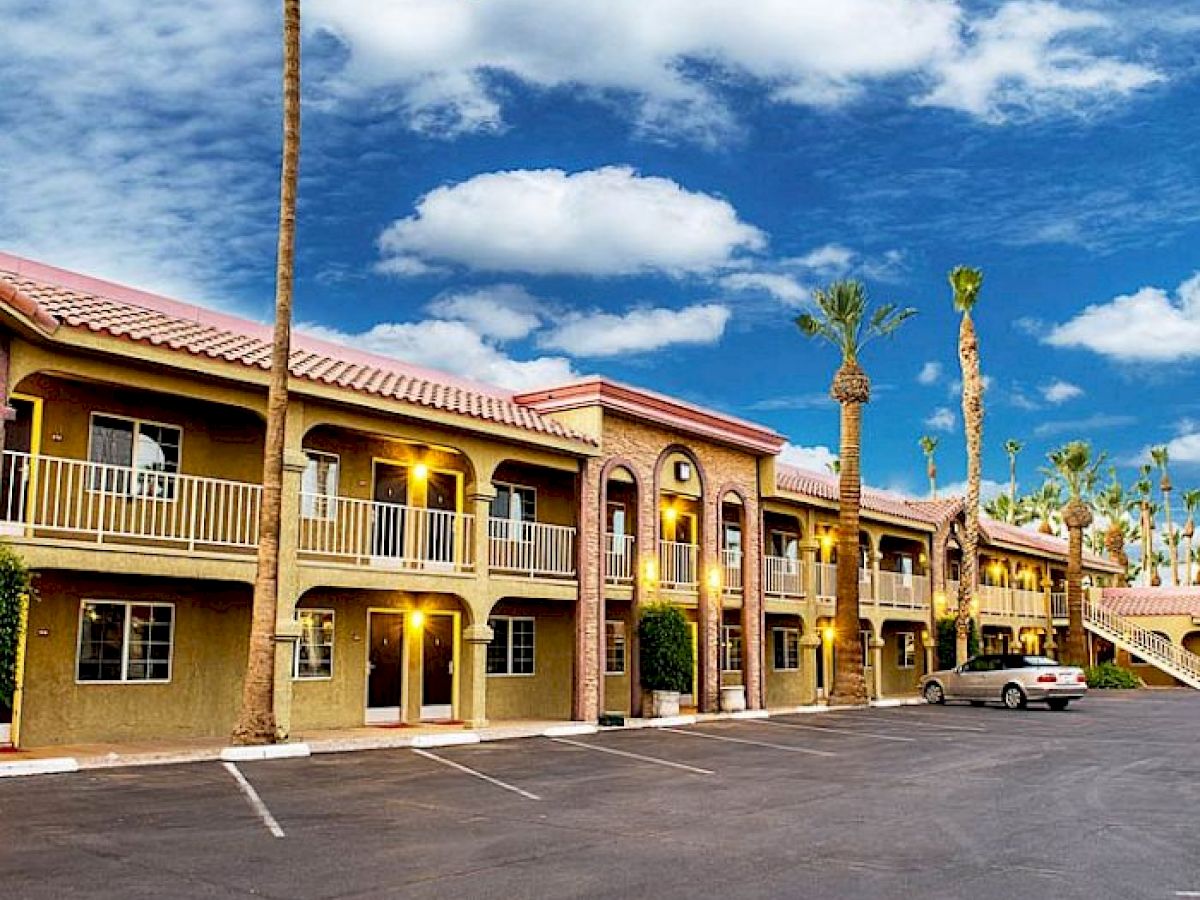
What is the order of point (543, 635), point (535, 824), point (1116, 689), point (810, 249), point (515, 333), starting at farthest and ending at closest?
point (810, 249) → point (515, 333) → point (1116, 689) → point (543, 635) → point (535, 824)

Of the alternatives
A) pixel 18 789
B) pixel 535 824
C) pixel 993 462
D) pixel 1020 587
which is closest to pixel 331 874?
pixel 535 824

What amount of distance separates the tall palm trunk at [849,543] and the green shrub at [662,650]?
25.9 ft

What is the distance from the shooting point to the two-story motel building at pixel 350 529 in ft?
57.3

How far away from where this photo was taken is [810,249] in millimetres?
74250

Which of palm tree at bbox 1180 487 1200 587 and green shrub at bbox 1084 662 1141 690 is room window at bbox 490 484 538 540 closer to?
green shrub at bbox 1084 662 1141 690

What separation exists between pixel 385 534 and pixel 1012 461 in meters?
75.4

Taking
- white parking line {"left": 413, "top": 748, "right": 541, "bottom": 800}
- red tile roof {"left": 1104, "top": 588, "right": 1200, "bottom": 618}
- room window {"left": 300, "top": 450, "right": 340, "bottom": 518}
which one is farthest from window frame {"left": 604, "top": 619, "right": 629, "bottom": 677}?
red tile roof {"left": 1104, "top": 588, "right": 1200, "bottom": 618}

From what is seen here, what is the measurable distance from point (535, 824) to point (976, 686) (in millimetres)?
24805

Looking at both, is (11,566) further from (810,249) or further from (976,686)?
(810,249)

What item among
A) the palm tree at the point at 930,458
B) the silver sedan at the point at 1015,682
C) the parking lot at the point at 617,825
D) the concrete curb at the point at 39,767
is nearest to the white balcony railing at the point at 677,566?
the parking lot at the point at 617,825

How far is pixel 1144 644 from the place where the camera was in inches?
1911

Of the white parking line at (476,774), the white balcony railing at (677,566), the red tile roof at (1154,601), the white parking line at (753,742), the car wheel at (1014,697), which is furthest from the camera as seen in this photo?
the red tile roof at (1154,601)

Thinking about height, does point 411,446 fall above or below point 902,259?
below

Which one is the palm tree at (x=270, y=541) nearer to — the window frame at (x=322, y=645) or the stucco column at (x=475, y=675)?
the window frame at (x=322, y=645)
